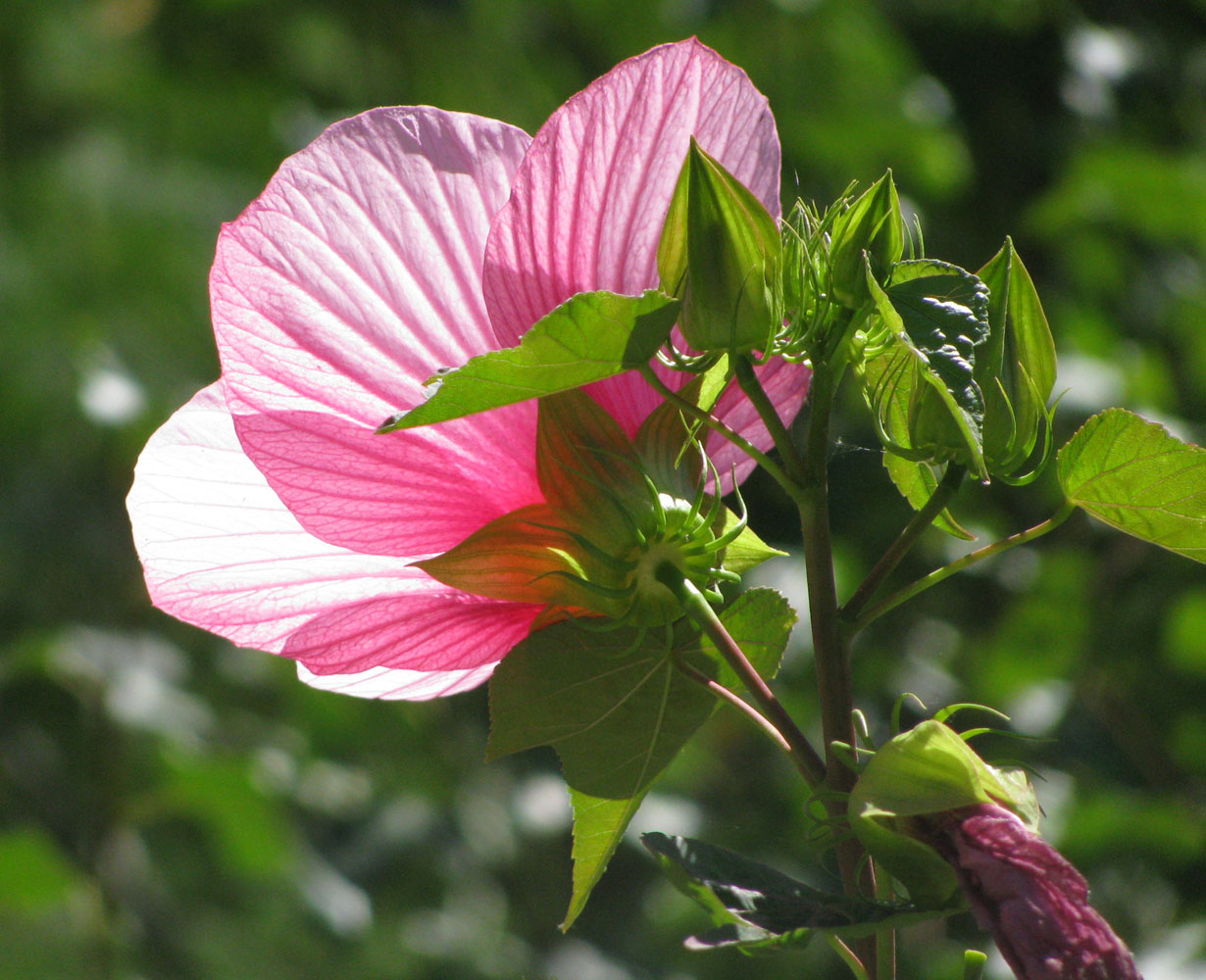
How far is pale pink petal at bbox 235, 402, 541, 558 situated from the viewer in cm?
28

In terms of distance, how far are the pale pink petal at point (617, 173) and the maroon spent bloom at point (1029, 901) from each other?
5.7 inches

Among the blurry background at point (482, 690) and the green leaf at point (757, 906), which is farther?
the blurry background at point (482, 690)

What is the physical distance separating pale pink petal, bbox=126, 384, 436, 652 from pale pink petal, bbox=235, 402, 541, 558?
2 cm

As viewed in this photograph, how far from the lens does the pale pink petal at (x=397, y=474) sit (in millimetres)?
282

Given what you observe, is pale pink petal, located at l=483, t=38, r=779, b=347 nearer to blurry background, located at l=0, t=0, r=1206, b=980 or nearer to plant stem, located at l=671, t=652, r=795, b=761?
plant stem, located at l=671, t=652, r=795, b=761

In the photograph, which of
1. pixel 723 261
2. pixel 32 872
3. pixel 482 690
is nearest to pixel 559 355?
→ pixel 723 261

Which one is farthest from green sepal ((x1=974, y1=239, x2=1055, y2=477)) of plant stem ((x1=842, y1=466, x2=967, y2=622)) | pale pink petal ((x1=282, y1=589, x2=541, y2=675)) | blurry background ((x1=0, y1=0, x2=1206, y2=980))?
blurry background ((x1=0, y1=0, x2=1206, y2=980))

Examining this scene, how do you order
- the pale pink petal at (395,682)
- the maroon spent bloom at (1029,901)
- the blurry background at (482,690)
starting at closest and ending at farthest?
the maroon spent bloom at (1029,901), the pale pink petal at (395,682), the blurry background at (482,690)

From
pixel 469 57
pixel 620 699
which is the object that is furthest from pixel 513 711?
pixel 469 57

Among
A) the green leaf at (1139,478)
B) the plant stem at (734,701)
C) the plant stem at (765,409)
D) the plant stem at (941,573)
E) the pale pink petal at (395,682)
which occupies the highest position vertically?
the plant stem at (765,409)

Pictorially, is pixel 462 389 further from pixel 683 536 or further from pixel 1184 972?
pixel 1184 972

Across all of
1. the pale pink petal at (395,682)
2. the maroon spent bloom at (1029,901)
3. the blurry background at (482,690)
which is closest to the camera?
the maroon spent bloom at (1029,901)

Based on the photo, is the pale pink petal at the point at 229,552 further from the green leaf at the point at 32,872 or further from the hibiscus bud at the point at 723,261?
the green leaf at the point at 32,872

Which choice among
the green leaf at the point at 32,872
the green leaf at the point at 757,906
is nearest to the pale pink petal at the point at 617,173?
the green leaf at the point at 757,906
